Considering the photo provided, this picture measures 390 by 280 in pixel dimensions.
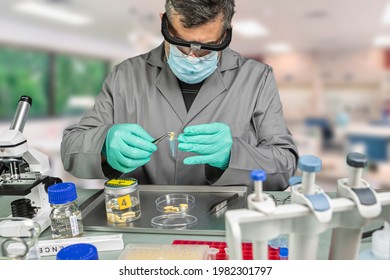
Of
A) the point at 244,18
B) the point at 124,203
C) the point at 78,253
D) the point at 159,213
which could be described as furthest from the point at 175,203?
the point at 244,18

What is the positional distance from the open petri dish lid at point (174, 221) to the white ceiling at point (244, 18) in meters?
3.07

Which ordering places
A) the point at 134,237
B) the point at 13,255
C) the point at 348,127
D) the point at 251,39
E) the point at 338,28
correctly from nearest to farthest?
the point at 13,255 → the point at 134,237 → the point at 348,127 → the point at 338,28 → the point at 251,39

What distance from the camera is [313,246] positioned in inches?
24.3

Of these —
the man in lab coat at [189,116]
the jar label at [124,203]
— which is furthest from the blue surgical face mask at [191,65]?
the jar label at [124,203]

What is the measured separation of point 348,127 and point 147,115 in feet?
12.2

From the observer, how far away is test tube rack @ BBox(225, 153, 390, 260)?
57 cm

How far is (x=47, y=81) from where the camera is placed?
5203 mm

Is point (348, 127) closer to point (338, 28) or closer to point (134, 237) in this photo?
point (338, 28)

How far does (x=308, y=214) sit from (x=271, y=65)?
3455mm

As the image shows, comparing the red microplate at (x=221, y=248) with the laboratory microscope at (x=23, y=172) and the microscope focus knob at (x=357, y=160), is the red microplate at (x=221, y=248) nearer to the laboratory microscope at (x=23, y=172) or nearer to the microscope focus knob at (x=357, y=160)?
the microscope focus knob at (x=357, y=160)

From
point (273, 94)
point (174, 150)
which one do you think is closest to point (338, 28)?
point (273, 94)

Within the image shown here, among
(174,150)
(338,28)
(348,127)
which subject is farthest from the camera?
(338,28)

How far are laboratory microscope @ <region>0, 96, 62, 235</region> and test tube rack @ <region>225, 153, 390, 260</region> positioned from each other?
723 millimetres
